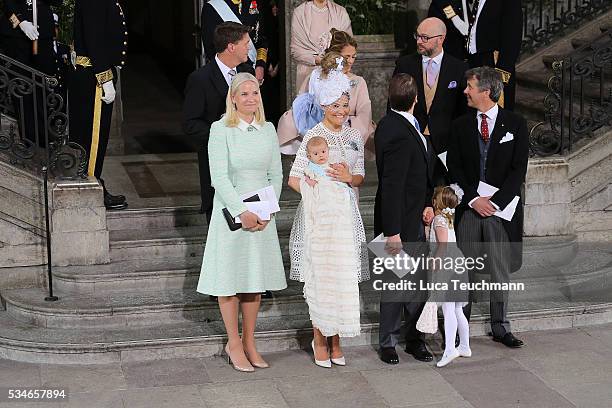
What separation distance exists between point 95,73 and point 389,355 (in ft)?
11.2

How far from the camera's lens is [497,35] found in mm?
10867

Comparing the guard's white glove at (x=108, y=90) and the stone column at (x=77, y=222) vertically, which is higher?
the guard's white glove at (x=108, y=90)

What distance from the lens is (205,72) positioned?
354 inches

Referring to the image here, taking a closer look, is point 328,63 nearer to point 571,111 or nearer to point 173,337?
point 173,337

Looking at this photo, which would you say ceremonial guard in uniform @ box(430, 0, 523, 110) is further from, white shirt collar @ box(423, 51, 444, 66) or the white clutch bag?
the white clutch bag

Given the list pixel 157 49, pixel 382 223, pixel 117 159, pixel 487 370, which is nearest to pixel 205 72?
pixel 382 223

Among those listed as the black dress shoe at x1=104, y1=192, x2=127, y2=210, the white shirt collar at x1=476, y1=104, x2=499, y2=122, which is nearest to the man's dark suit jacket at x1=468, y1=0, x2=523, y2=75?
the white shirt collar at x1=476, y1=104, x2=499, y2=122

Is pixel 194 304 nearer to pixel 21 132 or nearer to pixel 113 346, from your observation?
pixel 113 346

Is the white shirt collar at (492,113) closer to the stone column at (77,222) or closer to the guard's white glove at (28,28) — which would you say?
the stone column at (77,222)

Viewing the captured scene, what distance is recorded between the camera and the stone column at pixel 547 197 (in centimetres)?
1038

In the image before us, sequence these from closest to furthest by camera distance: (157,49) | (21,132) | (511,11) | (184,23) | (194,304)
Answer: (194,304) < (21,132) < (511,11) < (184,23) < (157,49)

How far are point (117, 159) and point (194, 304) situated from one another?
Answer: 3.71 meters

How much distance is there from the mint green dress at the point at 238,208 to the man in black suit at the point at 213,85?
1.87 ft

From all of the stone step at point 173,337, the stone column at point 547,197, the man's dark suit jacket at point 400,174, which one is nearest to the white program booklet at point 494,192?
the man's dark suit jacket at point 400,174
